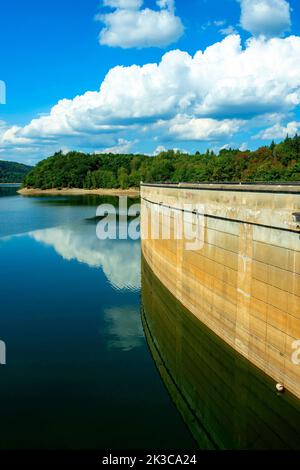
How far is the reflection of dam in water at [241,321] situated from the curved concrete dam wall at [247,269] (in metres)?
0.04

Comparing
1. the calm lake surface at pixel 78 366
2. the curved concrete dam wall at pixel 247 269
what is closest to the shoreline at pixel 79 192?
the calm lake surface at pixel 78 366

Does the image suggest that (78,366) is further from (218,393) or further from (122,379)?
(218,393)

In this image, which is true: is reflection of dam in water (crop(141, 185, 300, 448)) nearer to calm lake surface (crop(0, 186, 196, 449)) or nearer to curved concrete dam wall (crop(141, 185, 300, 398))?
curved concrete dam wall (crop(141, 185, 300, 398))

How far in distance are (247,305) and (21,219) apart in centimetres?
6216

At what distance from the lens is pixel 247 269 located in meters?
16.5

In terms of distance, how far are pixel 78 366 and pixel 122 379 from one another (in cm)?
218

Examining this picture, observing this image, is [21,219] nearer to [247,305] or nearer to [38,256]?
[38,256]

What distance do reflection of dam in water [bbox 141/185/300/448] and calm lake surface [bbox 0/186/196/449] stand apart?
4.98 feet

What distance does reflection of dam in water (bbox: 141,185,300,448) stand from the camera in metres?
13.7

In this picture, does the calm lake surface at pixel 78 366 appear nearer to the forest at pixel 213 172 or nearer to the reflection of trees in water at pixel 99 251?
the reflection of trees in water at pixel 99 251

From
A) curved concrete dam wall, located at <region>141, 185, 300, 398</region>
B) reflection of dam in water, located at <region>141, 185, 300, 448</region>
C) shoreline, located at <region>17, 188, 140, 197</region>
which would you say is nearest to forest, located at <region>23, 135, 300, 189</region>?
shoreline, located at <region>17, 188, 140, 197</region>

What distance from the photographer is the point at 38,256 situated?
3950cm

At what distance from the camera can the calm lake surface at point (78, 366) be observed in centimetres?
1330
